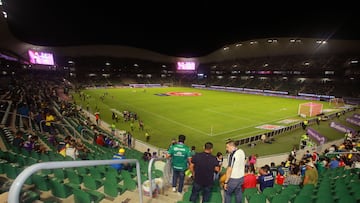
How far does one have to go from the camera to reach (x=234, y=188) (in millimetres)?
4934

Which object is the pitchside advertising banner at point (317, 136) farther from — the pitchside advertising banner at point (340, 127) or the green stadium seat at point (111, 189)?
the green stadium seat at point (111, 189)

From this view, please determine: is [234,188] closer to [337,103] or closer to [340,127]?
[340,127]

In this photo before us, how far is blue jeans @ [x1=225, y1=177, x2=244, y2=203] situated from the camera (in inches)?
193

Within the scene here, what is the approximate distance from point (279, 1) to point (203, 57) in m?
65.0

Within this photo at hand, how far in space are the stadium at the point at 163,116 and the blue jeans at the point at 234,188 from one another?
0.99ft

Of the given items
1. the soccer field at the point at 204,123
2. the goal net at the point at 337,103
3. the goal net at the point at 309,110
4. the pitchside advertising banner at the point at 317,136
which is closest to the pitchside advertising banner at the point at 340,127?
the soccer field at the point at 204,123

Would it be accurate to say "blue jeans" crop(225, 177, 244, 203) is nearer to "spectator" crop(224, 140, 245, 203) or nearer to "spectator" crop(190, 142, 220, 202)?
"spectator" crop(224, 140, 245, 203)

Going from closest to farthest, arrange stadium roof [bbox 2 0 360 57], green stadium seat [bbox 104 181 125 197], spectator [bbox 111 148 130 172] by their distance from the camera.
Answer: green stadium seat [bbox 104 181 125 197] < spectator [bbox 111 148 130 172] < stadium roof [bbox 2 0 360 57]

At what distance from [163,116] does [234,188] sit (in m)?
25.7

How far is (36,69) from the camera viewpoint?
67.9 m

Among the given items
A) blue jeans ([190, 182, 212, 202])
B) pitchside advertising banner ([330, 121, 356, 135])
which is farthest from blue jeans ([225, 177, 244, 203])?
pitchside advertising banner ([330, 121, 356, 135])

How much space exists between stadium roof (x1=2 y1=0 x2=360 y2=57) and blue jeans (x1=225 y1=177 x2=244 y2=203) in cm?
3124

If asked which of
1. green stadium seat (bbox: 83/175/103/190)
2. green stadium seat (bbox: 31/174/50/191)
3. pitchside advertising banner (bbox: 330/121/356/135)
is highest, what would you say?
green stadium seat (bbox: 31/174/50/191)

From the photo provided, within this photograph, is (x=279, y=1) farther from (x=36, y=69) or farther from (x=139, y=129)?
(x=36, y=69)
